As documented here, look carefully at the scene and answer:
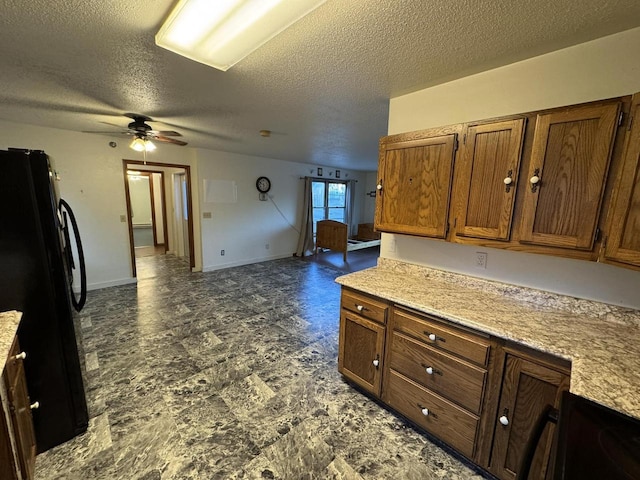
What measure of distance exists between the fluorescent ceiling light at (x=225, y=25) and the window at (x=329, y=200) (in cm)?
551

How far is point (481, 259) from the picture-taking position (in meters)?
1.86

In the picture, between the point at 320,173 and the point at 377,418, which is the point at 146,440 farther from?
A: the point at 320,173

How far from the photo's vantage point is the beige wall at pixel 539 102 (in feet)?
4.41

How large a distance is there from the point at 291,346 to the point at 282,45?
8.06 ft

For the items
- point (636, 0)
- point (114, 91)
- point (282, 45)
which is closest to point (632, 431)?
point (636, 0)

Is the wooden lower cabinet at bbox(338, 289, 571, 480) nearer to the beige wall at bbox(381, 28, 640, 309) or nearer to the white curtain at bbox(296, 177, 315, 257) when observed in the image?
the beige wall at bbox(381, 28, 640, 309)

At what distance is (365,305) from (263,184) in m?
4.54

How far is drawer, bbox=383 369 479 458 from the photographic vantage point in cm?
145

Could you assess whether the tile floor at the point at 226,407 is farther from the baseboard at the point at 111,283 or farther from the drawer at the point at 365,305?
the baseboard at the point at 111,283

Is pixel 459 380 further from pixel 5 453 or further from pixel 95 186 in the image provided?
pixel 95 186

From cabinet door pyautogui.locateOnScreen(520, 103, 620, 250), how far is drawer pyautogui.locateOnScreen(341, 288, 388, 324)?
895 millimetres

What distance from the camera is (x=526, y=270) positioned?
1686mm

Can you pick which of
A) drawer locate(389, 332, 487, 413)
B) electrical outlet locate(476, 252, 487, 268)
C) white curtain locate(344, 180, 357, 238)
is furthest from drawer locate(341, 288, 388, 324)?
white curtain locate(344, 180, 357, 238)

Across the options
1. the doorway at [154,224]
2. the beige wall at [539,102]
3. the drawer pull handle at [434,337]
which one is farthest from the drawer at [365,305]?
the doorway at [154,224]
